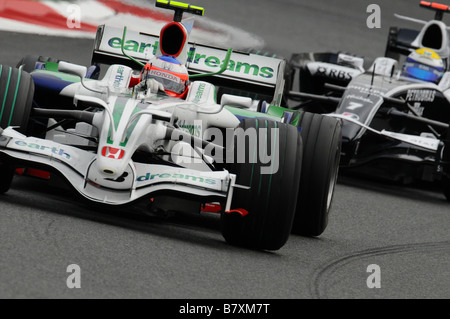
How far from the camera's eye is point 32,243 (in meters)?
6.34

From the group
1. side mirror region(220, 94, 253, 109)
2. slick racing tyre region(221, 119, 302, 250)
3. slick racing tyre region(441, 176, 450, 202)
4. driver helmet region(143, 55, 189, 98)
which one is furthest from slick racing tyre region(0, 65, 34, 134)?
slick racing tyre region(441, 176, 450, 202)

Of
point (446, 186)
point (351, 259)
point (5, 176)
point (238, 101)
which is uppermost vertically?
point (238, 101)

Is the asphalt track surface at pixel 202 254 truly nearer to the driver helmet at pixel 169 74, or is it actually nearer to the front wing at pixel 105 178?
the front wing at pixel 105 178

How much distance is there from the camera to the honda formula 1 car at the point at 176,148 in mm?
7211

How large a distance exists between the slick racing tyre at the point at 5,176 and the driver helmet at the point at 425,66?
7.89 m

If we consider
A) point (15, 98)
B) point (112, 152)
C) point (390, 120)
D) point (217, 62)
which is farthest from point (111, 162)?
point (390, 120)

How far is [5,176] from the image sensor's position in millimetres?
7738

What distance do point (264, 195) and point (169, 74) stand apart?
1.90 m

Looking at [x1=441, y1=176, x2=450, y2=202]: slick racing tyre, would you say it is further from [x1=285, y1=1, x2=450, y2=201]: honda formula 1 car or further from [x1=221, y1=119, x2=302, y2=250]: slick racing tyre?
[x1=221, y1=119, x2=302, y2=250]: slick racing tyre

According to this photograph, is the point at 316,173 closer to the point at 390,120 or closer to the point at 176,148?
the point at 176,148

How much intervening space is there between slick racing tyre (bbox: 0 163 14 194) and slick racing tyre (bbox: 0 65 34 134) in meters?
0.48

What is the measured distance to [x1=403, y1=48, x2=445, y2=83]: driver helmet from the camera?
14.4m
